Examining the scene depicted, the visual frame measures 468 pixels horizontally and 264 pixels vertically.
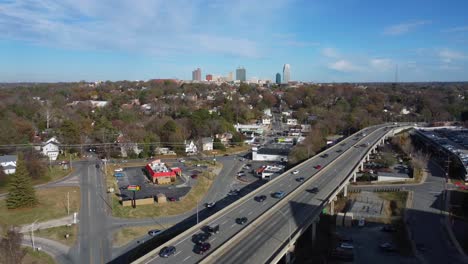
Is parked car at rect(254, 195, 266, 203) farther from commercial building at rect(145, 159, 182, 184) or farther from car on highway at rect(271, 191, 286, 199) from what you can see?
commercial building at rect(145, 159, 182, 184)

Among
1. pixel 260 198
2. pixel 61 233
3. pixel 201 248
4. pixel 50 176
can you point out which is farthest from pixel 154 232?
pixel 50 176

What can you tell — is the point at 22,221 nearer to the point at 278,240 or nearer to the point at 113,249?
the point at 113,249

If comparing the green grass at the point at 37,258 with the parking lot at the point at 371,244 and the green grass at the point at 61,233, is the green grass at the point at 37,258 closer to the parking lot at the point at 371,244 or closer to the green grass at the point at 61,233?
the green grass at the point at 61,233

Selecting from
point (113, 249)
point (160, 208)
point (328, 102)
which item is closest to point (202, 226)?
point (113, 249)

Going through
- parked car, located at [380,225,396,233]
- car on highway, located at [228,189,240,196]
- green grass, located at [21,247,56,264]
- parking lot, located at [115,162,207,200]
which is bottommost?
green grass, located at [21,247,56,264]

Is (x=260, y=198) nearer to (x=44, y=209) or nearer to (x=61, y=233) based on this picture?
(x=61, y=233)

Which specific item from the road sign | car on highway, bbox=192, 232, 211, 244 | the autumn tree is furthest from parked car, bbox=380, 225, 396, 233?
the autumn tree

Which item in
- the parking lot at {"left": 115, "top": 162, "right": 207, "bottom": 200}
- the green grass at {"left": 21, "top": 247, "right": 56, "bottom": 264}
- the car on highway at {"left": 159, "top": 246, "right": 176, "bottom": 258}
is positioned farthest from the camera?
the parking lot at {"left": 115, "top": 162, "right": 207, "bottom": 200}

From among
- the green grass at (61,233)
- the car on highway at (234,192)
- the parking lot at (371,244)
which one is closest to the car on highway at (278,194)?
the parking lot at (371,244)
